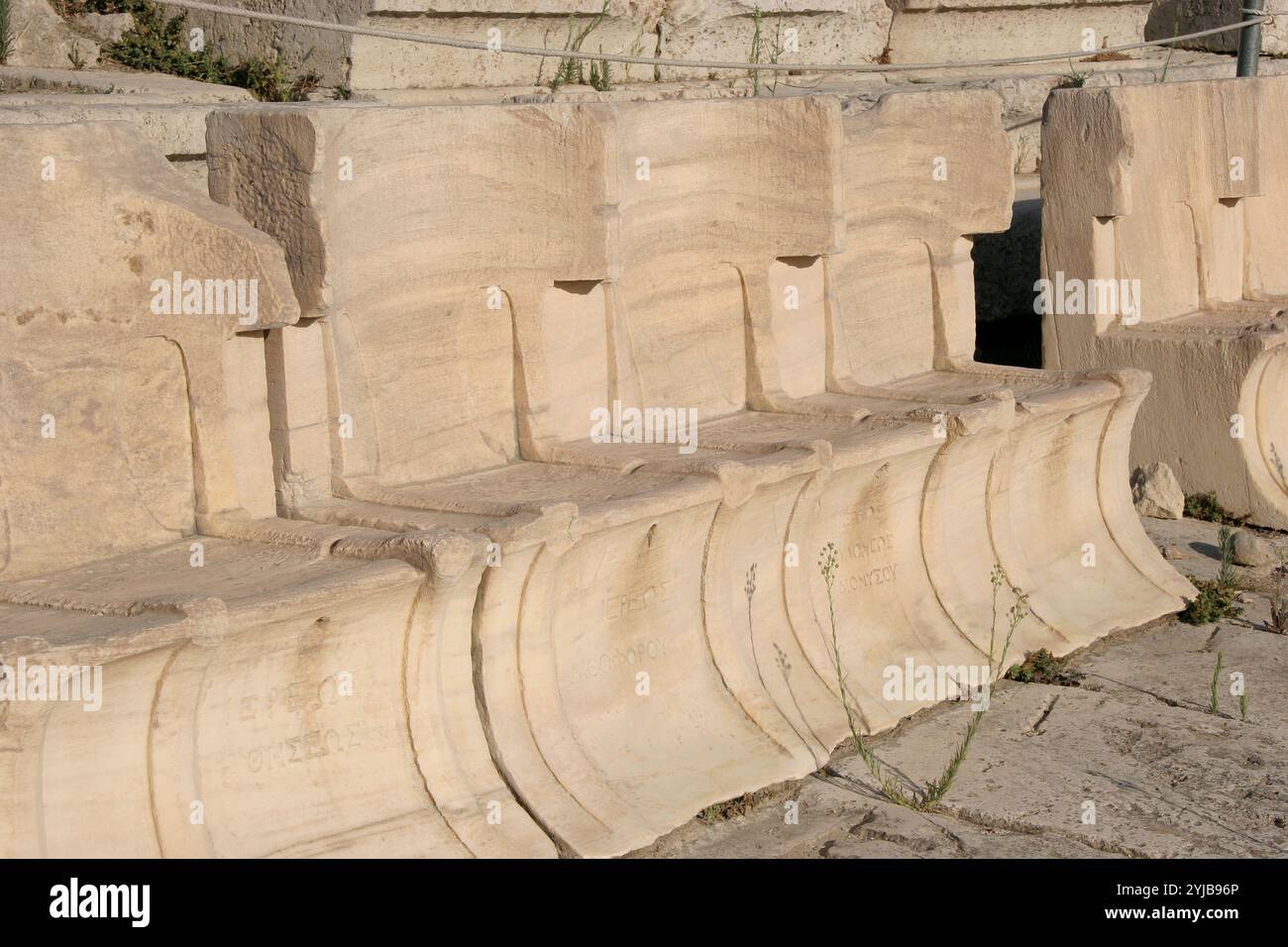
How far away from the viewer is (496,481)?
5.46 metres

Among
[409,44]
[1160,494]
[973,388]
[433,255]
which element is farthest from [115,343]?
[409,44]

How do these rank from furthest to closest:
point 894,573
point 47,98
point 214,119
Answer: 1. point 47,98
2. point 894,573
3. point 214,119

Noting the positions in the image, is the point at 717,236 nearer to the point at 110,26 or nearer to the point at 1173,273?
the point at 1173,273

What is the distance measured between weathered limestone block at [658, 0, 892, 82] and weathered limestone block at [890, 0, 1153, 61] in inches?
8.7

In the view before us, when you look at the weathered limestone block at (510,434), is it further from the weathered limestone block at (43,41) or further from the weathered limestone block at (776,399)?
the weathered limestone block at (43,41)

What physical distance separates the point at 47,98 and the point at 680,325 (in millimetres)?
3064

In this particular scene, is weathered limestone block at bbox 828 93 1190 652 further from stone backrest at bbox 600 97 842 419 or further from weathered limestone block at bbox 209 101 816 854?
weathered limestone block at bbox 209 101 816 854

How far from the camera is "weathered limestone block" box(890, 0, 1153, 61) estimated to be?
12500 millimetres

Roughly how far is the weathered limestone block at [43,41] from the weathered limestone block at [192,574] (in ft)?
14.5

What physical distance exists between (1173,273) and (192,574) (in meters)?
6.00

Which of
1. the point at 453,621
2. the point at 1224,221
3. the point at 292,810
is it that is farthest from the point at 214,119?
the point at 1224,221

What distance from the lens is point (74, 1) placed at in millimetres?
9859

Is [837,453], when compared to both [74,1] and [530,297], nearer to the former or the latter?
[530,297]

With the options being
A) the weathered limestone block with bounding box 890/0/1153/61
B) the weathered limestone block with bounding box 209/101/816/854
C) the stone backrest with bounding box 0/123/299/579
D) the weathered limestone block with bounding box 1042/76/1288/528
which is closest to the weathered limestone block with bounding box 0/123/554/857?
the stone backrest with bounding box 0/123/299/579
